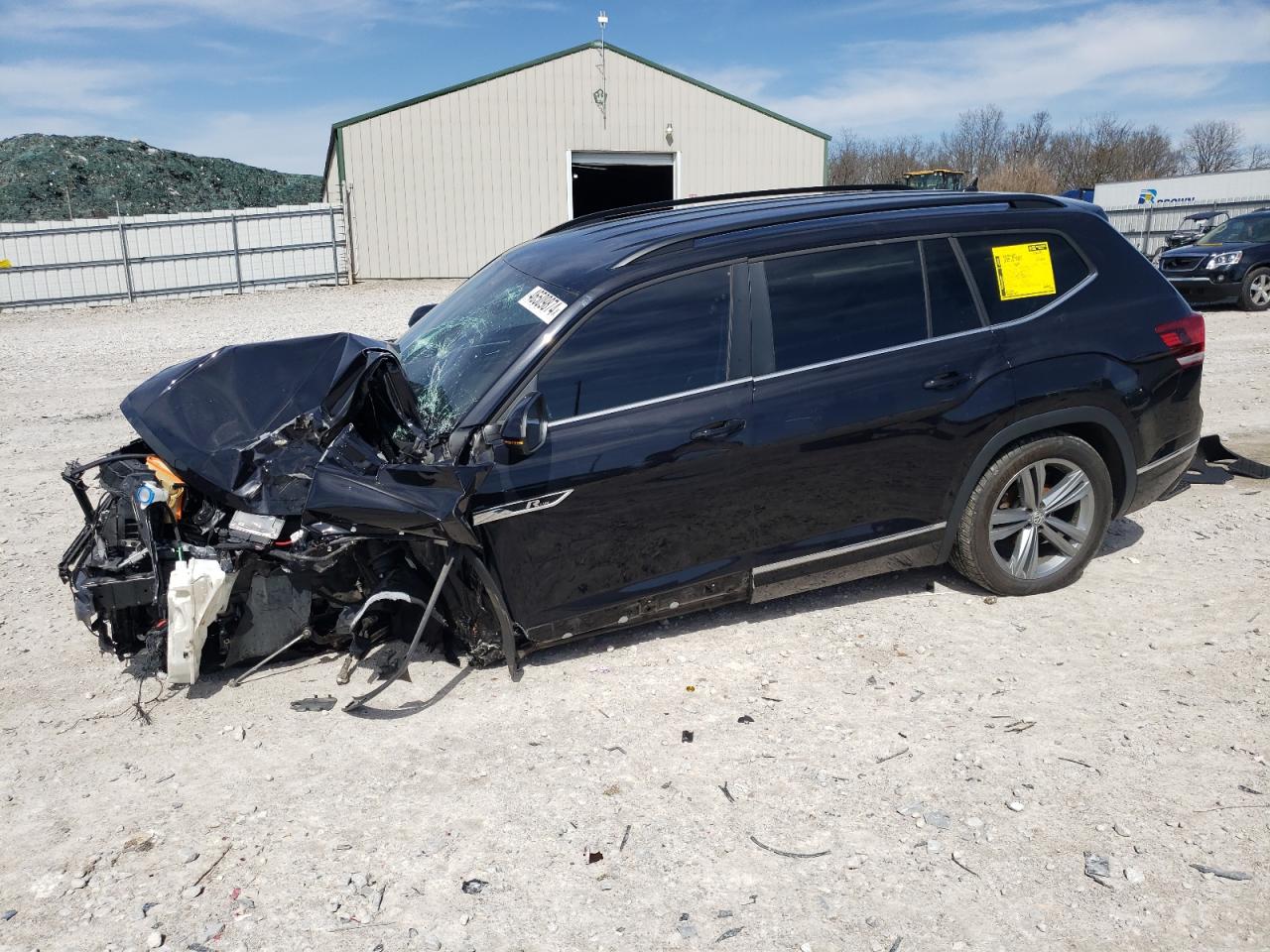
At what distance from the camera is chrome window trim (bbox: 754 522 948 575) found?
421 cm

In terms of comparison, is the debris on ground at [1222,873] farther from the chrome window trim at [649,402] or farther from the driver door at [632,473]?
the chrome window trim at [649,402]

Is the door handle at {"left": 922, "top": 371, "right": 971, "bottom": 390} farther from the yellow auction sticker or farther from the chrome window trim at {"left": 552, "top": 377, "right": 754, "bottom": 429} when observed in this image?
the chrome window trim at {"left": 552, "top": 377, "right": 754, "bottom": 429}

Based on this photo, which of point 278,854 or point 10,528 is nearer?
point 278,854

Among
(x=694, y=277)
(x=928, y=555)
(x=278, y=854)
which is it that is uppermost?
(x=694, y=277)

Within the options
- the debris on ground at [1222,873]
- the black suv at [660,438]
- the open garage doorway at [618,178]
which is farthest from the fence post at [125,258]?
the debris on ground at [1222,873]

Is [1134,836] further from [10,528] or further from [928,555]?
[10,528]

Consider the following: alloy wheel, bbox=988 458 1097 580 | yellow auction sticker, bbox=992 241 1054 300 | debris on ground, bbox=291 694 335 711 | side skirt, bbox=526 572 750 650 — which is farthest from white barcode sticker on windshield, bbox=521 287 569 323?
alloy wheel, bbox=988 458 1097 580

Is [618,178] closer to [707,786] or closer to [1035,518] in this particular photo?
[1035,518]

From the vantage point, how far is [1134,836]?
3043 millimetres

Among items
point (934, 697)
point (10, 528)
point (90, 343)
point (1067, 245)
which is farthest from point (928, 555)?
point (90, 343)

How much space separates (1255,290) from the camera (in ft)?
52.1

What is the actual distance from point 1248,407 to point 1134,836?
7.03 m

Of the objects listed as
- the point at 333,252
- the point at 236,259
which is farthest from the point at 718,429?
the point at 333,252

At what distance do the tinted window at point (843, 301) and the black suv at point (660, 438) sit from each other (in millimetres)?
13
